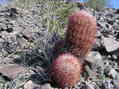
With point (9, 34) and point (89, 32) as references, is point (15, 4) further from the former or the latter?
point (89, 32)

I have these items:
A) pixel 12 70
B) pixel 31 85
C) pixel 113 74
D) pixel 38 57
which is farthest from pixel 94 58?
pixel 12 70

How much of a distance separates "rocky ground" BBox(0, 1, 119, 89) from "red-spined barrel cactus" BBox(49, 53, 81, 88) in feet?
0.46

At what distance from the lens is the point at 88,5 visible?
8500 millimetres

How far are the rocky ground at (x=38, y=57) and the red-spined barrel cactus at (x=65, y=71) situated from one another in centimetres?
14

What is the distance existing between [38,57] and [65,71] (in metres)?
1.12

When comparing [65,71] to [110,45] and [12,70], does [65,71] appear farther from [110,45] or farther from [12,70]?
[110,45]

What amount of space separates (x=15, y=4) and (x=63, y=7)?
2306 millimetres

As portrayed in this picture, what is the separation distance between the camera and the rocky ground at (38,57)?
4.07 m

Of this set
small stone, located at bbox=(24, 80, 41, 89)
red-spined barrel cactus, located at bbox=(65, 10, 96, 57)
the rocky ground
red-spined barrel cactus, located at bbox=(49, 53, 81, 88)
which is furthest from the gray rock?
small stone, located at bbox=(24, 80, 41, 89)

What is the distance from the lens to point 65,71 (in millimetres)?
3779

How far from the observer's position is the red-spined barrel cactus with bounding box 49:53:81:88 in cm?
379

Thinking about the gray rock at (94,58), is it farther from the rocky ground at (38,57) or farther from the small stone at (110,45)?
the small stone at (110,45)

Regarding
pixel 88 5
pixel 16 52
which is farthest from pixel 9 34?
pixel 88 5

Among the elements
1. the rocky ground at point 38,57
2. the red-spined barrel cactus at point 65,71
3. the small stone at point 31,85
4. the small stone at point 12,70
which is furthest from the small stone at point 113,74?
the small stone at point 12,70
